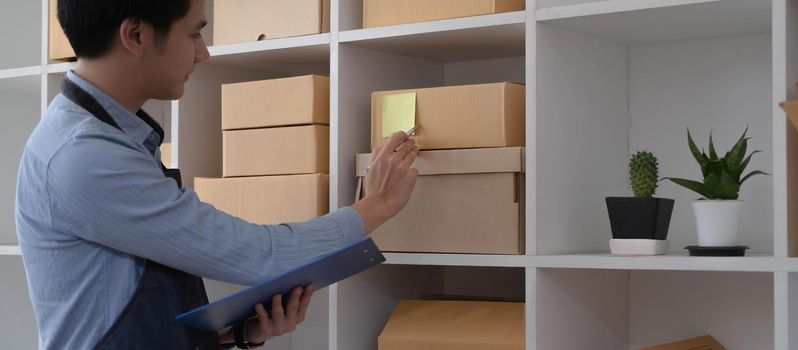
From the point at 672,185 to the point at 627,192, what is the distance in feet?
0.30

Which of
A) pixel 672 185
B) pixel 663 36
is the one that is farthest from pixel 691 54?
pixel 672 185

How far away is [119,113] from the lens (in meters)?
1.42

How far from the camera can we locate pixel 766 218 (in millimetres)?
1962

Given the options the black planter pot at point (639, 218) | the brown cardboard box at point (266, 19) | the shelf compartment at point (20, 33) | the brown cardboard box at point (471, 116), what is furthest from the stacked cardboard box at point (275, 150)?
the shelf compartment at point (20, 33)

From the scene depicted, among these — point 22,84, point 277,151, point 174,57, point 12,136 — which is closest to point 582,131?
point 277,151

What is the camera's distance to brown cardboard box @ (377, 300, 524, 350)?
1.87 meters

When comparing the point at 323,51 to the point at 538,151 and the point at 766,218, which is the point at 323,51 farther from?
the point at 766,218

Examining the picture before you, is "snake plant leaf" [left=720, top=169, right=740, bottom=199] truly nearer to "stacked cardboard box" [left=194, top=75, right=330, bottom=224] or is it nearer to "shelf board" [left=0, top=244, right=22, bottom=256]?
"stacked cardboard box" [left=194, top=75, right=330, bottom=224]

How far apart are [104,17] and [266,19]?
2.54ft

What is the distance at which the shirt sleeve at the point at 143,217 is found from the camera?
4.27 feet

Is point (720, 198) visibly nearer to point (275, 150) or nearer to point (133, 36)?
point (275, 150)

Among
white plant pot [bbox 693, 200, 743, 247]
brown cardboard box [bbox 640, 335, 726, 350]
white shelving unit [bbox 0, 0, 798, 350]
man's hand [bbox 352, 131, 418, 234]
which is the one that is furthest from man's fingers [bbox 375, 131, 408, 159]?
brown cardboard box [bbox 640, 335, 726, 350]

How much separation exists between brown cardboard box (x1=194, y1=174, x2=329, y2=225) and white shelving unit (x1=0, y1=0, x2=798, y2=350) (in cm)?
4

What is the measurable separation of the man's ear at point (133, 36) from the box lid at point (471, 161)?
655 millimetres
